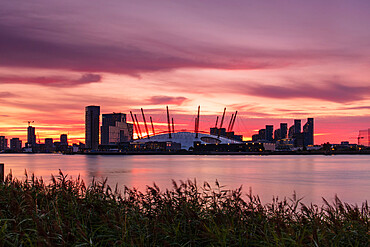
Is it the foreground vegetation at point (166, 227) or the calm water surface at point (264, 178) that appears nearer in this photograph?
the foreground vegetation at point (166, 227)

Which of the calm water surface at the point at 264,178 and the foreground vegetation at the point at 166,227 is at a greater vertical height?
the foreground vegetation at the point at 166,227

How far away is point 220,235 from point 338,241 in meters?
3.07

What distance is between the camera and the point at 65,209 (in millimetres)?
13336

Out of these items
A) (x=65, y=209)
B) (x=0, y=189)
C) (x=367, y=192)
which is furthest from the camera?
(x=367, y=192)

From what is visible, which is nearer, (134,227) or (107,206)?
(134,227)

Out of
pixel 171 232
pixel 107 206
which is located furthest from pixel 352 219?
pixel 107 206

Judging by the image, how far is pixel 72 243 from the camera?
9328 mm

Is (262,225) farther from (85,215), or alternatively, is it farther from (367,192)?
(367,192)

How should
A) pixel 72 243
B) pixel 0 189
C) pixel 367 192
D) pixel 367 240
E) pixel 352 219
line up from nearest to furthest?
pixel 72 243, pixel 367 240, pixel 352 219, pixel 0 189, pixel 367 192

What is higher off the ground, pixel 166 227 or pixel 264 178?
pixel 166 227

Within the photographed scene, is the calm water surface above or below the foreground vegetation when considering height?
below

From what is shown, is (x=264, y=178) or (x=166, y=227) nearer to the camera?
(x=166, y=227)

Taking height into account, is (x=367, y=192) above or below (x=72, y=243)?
below

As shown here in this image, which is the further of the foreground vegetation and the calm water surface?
the calm water surface
